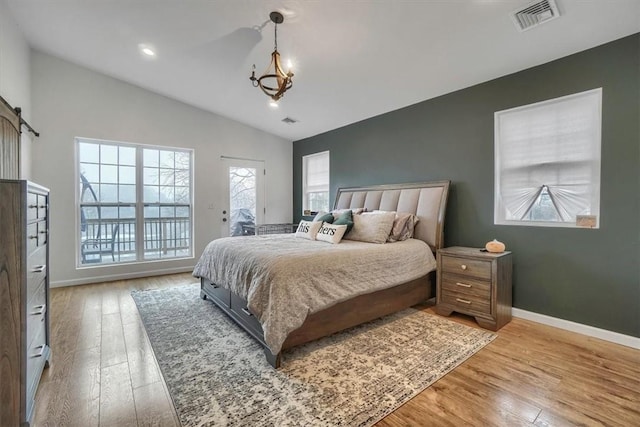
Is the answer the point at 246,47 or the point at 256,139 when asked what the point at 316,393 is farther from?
the point at 256,139

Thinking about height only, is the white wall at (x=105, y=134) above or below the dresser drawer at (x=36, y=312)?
above

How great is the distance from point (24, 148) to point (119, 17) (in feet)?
6.72

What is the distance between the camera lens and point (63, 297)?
3.64 metres

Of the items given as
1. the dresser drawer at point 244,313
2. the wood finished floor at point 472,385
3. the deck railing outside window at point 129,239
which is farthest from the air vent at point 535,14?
the deck railing outside window at point 129,239

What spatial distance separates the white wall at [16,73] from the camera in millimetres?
2828

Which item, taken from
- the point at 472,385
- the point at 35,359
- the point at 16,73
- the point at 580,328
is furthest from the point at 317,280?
the point at 16,73

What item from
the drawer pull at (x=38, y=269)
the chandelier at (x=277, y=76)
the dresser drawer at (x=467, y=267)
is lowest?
the dresser drawer at (x=467, y=267)

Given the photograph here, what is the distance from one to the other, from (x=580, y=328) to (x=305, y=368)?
2549 millimetres

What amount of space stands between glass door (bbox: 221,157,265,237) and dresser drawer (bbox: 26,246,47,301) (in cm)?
342

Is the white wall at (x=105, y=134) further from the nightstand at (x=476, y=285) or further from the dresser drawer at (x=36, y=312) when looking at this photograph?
the nightstand at (x=476, y=285)

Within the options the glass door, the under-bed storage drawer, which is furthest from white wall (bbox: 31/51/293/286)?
the under-bed storage drawer

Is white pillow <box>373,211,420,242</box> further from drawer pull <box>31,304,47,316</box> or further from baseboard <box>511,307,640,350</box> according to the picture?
drawer pull <box>31,304,47,316</box>

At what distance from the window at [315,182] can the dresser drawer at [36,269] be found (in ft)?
13.3

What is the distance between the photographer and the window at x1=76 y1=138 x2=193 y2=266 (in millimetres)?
4387
